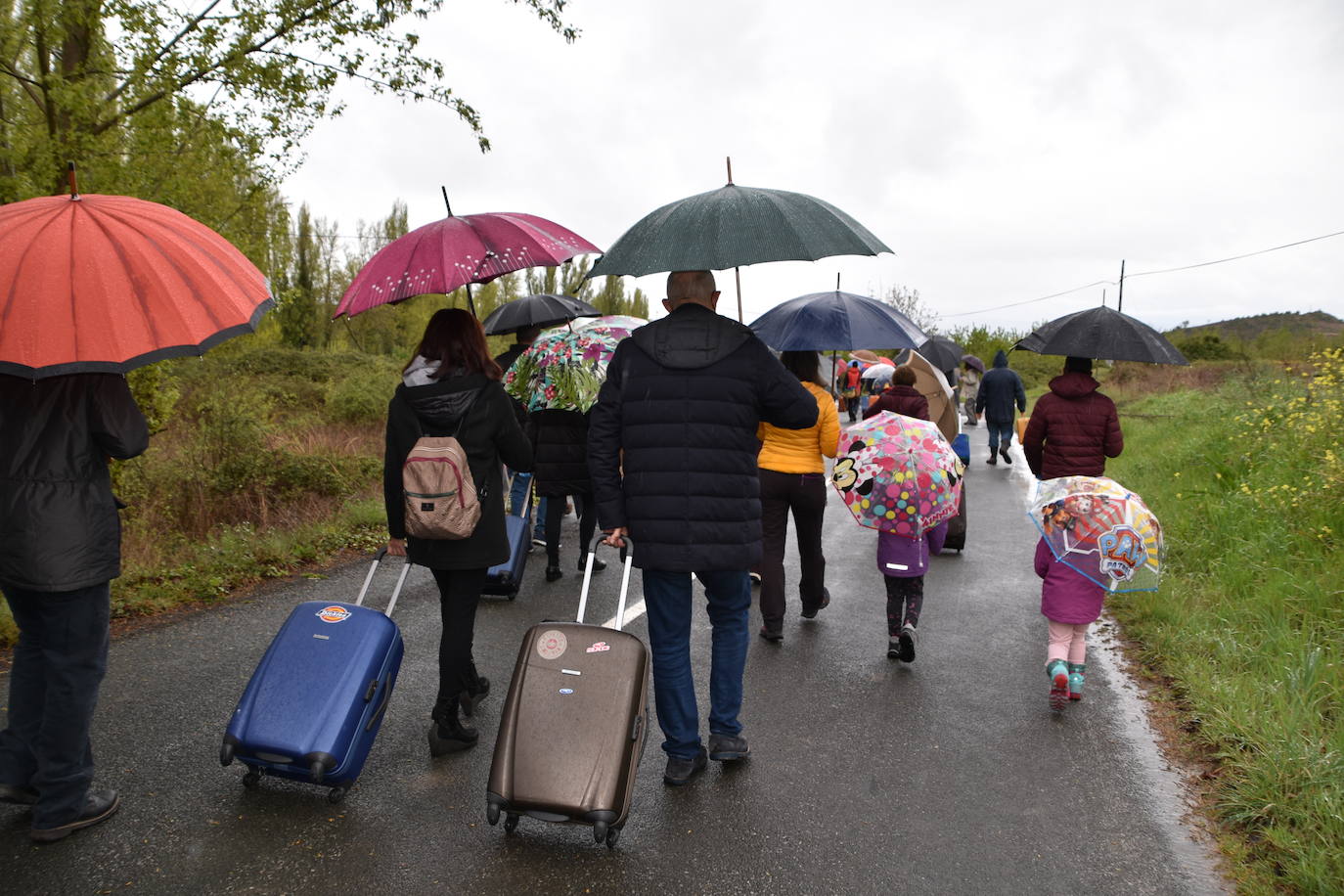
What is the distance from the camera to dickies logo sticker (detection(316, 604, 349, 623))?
11.8 feet

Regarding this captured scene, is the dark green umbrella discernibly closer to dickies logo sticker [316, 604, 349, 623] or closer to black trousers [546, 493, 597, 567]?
dickies logo sticker [316, 604, 349, 623]

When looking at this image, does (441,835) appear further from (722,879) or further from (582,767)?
(722,879)

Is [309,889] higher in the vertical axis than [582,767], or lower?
lower

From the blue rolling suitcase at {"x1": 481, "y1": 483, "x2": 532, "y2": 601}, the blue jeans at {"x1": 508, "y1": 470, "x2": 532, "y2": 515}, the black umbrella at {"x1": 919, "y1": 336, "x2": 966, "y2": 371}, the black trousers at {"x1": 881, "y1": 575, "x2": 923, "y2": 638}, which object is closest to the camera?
the black trousers at {"x1": 881, "y1": 575, "x2": 923, "y2": 638}

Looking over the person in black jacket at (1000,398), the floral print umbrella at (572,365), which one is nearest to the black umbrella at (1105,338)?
the floral print umbrella at (572,365)

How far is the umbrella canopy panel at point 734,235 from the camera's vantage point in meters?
3.37

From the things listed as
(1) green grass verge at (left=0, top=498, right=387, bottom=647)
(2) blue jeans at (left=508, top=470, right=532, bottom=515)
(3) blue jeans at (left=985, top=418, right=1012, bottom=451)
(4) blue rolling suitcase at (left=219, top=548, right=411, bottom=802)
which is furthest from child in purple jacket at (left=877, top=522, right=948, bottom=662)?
(3) blue jeans at (left=985, top=418, right=1012, bottom=451)

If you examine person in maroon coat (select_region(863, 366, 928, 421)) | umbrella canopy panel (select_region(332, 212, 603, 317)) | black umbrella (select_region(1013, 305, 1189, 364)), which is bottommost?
person in maroon coat (select_region(863, 366, 928, 421))

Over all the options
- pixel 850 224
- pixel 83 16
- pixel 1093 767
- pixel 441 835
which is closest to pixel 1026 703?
pixel 1093 767

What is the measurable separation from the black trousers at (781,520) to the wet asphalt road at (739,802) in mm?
308

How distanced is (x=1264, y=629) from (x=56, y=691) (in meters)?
6.32

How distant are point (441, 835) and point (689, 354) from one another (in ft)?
6.73

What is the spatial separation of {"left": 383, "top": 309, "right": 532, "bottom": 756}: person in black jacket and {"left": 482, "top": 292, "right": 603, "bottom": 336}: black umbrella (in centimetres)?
342

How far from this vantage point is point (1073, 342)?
515cm
